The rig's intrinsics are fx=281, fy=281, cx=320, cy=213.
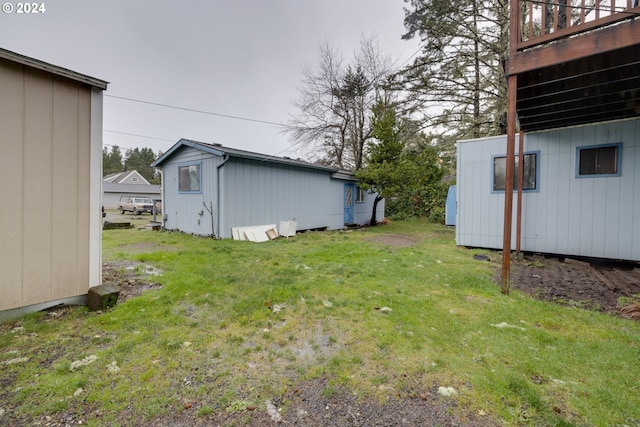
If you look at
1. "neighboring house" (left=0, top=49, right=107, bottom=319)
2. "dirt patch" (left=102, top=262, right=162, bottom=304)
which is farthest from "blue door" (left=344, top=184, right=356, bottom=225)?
"neighboring house" (left=0, top=49, right=107, bottom=319)

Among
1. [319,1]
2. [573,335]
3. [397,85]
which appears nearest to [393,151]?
[397,85]

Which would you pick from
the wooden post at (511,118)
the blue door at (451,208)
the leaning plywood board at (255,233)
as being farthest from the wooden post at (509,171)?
the blue door at (451,208)

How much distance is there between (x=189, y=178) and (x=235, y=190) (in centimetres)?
215

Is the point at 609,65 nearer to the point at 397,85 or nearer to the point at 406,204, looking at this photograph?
the point at 397,85

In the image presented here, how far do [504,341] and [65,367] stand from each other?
3378mm

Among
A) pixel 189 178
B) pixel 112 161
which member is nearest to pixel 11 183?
pixel 189 178

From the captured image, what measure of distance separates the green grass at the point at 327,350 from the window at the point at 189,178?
555cm

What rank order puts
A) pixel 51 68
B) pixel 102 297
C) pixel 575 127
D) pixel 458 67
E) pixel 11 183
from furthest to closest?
pixel 458 67 < pixel 575 127 < pixel 102 297 < pixel 51 68 < pixel 11 183

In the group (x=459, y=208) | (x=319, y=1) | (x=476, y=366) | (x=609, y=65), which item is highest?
(x=319, y=1)

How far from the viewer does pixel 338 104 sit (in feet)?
59.6

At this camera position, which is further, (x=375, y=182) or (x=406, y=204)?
(x=406, y=204)

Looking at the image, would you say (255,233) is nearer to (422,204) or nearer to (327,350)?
(327,350)

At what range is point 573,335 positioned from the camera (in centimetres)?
254

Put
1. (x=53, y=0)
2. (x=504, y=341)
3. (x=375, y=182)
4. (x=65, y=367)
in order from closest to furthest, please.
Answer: (x=65, y=367), (x=504, y=341), (x=53, y=0), (x=375, y=182)
